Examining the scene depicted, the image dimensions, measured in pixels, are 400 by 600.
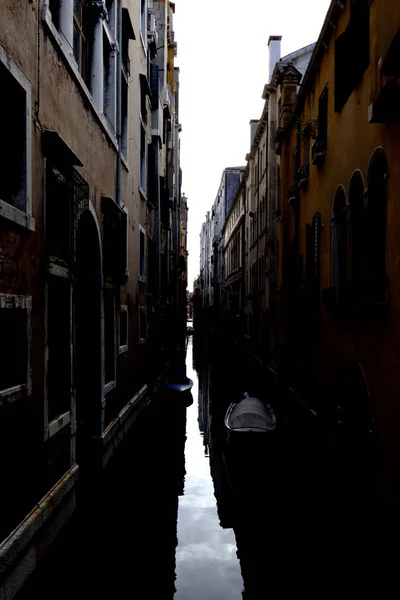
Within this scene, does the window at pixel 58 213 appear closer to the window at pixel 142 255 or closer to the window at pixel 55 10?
the window at pixel 55 10

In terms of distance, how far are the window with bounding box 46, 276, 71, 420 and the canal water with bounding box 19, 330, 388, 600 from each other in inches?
63.8

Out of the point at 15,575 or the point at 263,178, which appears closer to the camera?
the point at 15,575

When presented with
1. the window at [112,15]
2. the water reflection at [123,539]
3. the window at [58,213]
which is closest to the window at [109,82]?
the window at [112,15]

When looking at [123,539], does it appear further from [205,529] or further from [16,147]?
[16,147]

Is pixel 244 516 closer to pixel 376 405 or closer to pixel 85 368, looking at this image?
pixel 376 405

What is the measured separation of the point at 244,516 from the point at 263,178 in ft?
66.5

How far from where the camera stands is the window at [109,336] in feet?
37.7

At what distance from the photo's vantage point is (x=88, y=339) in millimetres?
10398

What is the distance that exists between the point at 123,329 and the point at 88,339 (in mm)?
3171

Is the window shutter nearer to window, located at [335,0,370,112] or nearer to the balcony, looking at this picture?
the balcony

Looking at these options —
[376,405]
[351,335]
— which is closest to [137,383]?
[351,335]

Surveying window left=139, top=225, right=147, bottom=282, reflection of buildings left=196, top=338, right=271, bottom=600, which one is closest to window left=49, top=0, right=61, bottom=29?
reflection of buildings left=196, top=338, right=271, bottom=600

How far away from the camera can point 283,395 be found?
18.1m

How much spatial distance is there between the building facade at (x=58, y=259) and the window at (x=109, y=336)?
0.04 m
